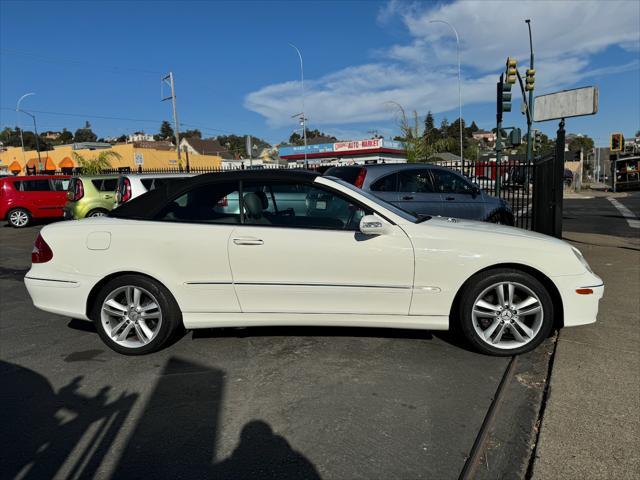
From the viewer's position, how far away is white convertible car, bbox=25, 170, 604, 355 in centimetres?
385

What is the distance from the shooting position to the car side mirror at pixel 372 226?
3717mm

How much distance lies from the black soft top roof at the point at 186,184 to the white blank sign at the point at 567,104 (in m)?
6.15

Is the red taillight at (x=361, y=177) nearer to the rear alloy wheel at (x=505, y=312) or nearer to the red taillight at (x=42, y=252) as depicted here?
the rear alloy wheel at (x=505, y=312)

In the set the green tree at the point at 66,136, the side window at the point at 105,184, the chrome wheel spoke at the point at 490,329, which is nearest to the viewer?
the chrome wheel spoke at the point at 490,329

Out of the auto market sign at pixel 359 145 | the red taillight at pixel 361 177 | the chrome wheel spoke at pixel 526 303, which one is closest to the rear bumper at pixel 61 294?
the chrome wheel spoke at pixel 526 303

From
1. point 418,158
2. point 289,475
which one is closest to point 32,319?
point 289,475

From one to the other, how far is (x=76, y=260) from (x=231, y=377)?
1.68 m

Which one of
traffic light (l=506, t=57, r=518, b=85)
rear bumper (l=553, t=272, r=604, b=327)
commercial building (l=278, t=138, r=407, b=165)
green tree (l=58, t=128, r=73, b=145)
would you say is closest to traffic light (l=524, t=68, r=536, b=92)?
traffic light (l=506, t=57, r=518, b=85)

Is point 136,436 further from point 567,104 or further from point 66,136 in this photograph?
point 66,136

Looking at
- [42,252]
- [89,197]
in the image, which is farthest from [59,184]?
[42,252]

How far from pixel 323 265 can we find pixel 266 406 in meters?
1.16

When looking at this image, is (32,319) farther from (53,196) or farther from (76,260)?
(53,196)

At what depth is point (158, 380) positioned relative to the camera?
3.71 metres

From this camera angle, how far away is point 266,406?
326 cm
